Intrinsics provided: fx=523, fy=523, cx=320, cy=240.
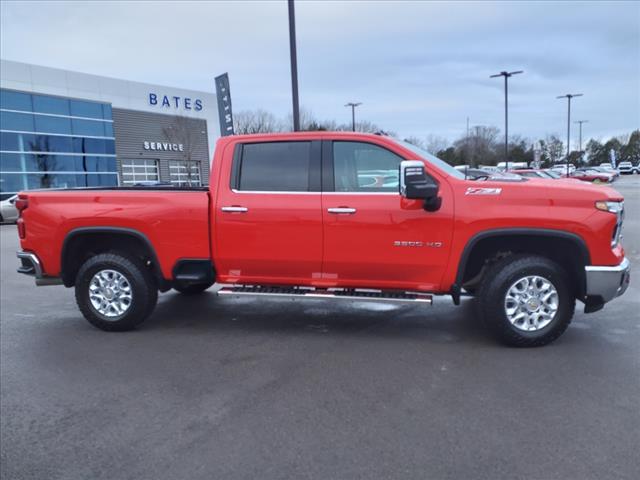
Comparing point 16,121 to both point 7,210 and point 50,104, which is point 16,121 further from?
point 7,210

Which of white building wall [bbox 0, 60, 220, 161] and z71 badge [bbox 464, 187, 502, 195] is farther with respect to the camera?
white building wall [bbox 0, 60, 220, 161]

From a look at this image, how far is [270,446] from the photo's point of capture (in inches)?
126

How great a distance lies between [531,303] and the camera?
15.9ft

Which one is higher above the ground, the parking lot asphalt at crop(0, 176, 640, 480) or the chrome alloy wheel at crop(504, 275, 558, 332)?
the chrome alloy wheel at crop(504, 275, 558, 332)

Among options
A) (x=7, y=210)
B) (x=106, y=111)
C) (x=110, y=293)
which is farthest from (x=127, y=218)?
(x=106, y=111)

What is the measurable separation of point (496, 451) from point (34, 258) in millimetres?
5112

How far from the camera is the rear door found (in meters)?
5.22

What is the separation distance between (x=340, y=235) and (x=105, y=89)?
3483cm

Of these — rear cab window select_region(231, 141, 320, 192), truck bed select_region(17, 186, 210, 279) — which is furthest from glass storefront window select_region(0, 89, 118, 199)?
rear cab window select_region(231, 141, 320, 192)

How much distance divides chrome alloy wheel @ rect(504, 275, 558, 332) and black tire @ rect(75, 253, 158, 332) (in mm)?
3706

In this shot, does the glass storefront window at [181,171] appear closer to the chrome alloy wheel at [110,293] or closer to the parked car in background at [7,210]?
the parked car in background at [7,210]

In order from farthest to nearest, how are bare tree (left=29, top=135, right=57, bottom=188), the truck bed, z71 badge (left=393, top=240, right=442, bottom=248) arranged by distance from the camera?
bare tree (left=29, top=135, right=57, bottom=188)
the truck bed
z71 badge (left=393, top=240, right=442, bottom=248)

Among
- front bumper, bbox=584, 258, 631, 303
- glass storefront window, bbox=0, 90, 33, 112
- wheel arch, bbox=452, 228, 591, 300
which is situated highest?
glass storefront window, bbox=0, 90, 33, 112

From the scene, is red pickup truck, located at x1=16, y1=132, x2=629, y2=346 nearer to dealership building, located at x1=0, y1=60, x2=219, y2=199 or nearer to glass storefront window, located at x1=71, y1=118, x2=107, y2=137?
dealership building, located at x1=0, y1=60, x2=219, y2=199
